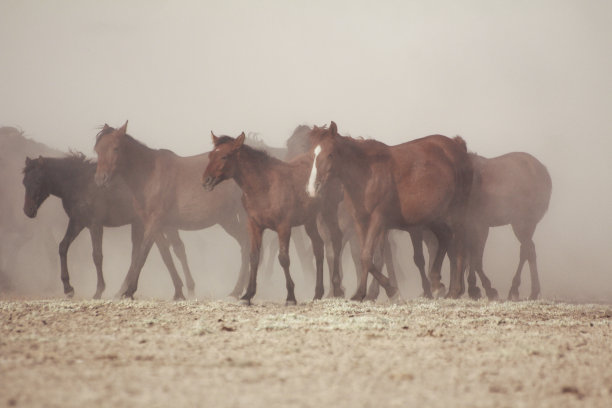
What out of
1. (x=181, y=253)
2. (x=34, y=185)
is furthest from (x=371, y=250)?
(x=34, y=185)

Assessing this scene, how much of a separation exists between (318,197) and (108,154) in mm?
3815

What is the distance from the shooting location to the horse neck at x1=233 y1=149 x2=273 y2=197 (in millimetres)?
11195

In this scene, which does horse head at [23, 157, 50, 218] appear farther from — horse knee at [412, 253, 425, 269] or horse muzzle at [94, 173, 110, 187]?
horse knee at [412, 253, 425, 269]

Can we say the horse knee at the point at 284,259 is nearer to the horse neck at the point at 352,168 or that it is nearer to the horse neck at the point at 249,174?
the horse neck at the point at 249,174

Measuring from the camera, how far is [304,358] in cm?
605

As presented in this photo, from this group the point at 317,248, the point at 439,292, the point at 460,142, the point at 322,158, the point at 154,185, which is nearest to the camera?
the point at 322,158

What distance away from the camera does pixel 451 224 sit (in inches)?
502

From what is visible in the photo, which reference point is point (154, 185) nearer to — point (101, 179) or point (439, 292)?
point (101, 179)

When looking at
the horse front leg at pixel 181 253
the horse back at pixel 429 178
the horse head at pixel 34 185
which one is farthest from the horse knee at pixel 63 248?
the horse back at pixel 429 178

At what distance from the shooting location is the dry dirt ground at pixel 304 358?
4695 mm

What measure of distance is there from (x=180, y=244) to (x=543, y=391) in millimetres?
11368

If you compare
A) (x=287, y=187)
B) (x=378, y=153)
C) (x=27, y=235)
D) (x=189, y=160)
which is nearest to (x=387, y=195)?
(x=378, y=153)

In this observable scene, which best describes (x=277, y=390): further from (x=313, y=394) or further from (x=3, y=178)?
(x=3, y=178)

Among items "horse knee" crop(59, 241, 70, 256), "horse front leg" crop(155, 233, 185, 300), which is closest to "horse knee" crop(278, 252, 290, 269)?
"horse front leg" crop(155, 233, 185, 300)
